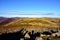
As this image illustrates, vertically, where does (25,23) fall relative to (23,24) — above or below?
above

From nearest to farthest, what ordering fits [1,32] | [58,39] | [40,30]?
1. [58,39]
2. [1,32]
3. [40,30]

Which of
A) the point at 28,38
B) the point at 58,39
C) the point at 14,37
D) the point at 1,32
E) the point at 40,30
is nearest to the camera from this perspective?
the point at 58,39

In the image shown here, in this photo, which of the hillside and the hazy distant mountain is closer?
the hillside

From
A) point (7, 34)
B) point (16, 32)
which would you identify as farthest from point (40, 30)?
point (7, 34)

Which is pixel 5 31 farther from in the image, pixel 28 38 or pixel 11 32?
pixel 28 38

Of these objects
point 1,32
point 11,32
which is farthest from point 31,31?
point 1,32

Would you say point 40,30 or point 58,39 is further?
point 40,30

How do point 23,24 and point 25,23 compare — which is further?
→ point 25,23

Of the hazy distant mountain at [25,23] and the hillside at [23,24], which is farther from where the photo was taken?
the hazy distant mountain at [25,23]

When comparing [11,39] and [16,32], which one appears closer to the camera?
[11,39]

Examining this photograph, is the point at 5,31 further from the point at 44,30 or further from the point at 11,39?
the point at 44,30
